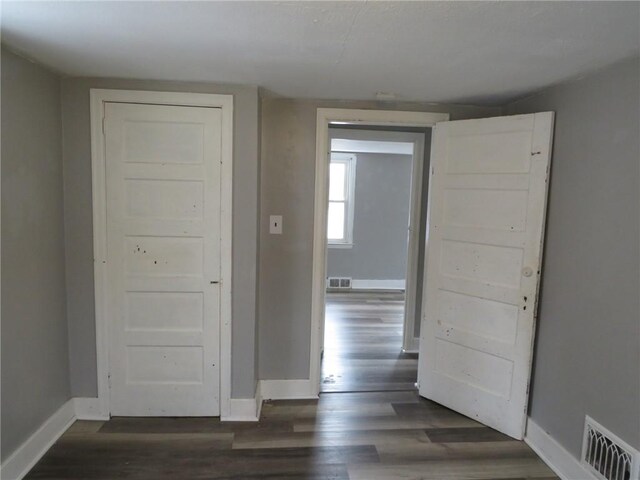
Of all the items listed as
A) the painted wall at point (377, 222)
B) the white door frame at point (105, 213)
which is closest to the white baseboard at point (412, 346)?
the white door frame at point (105, 213)

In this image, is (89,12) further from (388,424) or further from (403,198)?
(403,198)

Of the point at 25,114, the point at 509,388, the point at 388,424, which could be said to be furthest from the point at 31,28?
the point at 509,388

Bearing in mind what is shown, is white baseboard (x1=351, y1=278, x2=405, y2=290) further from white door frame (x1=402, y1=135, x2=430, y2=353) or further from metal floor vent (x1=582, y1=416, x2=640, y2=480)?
metal floor vent (x1=582, y1=416, x2=640, y2=480)

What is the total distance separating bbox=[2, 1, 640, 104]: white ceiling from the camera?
1.29 metres

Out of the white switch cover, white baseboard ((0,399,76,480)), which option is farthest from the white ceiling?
white baseboard ((0,399,76,480))

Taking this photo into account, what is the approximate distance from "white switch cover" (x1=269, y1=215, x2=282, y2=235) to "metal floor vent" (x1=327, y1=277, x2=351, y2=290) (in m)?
3.67

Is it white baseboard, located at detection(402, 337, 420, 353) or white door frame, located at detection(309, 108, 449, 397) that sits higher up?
white door frame, located at detection(309, 108, 449, 397)

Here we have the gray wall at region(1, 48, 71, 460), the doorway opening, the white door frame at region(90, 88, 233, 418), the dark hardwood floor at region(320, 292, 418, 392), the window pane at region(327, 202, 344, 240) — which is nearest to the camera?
the gray wall at region(1, 48, 71, 460)

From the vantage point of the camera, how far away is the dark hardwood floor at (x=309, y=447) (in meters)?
1.95

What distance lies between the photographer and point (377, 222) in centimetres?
624

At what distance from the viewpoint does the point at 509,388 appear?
229cm

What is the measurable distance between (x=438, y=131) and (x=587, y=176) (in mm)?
955

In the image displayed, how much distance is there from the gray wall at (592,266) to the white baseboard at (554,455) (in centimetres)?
4

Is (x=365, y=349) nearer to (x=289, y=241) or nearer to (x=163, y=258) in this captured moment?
(x=289, y=241)
